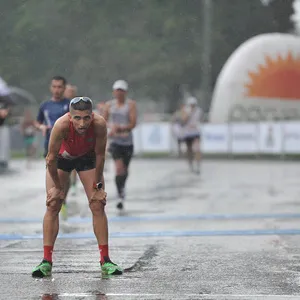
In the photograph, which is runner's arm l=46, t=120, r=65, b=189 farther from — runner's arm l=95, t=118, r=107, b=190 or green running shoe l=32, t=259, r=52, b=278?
green running shoe l=32, t=259, r=52, b=278

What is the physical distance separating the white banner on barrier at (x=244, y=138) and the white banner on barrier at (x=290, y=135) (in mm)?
1068

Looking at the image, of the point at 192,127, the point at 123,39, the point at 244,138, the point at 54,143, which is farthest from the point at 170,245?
the point at 123,39

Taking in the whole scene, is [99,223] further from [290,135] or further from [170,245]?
[290,135]

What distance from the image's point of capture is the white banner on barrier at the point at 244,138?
103 feet

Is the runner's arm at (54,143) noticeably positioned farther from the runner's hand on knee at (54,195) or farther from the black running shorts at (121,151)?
the black running shorts at (121,151)

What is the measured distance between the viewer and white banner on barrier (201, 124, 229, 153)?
32513mm

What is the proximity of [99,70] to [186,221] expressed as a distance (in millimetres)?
37338

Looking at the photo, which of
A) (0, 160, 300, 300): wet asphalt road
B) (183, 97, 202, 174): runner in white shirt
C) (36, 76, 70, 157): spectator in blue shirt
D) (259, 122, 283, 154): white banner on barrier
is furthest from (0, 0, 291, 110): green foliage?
(36, 76, 70, 157): spectator in blue shirt

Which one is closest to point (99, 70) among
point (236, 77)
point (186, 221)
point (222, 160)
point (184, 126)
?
point (236, 77)

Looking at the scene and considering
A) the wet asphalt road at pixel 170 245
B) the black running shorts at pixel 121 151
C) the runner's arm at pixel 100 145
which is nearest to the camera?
the wet asphalt road at pixel 170 245

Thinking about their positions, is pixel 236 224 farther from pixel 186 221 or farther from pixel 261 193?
pixel 261 193

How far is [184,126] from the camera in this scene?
75.8ft

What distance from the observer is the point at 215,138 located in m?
32.9

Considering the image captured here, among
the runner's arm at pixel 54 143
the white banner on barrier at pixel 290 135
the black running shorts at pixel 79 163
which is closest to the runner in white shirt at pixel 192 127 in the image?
the white banner on barrier at pixel 290 135
